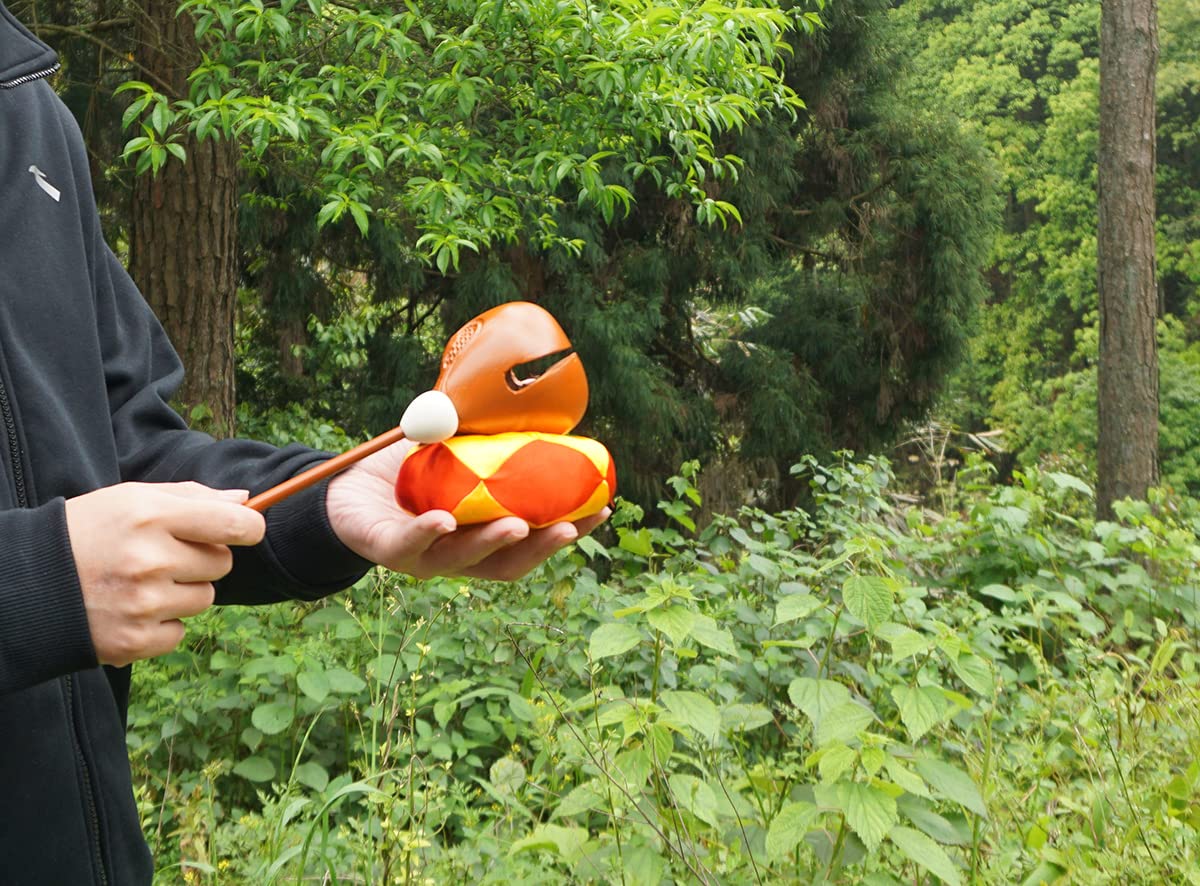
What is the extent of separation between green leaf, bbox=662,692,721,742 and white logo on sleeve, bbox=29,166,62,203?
3.72 feet

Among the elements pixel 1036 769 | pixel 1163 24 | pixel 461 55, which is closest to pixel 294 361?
pixel 461 55

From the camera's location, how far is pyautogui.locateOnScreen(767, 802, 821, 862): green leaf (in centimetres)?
165

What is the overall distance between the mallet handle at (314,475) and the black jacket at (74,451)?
15cm

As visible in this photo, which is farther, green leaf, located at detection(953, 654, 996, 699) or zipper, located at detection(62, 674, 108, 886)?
green leaf, located at detection(953, 654, 996, 699)

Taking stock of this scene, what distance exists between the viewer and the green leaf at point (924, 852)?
5.18 feet

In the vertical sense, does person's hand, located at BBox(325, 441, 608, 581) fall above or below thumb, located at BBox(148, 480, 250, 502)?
below

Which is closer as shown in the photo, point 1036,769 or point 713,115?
point 1036,769

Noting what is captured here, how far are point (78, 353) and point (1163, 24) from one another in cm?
2548

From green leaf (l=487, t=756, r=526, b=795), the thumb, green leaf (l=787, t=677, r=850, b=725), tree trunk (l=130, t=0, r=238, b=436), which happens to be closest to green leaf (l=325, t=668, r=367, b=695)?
green leaf (l=487, t=756, r=526, b=795)

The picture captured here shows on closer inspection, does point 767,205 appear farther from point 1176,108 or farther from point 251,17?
point 1176,108

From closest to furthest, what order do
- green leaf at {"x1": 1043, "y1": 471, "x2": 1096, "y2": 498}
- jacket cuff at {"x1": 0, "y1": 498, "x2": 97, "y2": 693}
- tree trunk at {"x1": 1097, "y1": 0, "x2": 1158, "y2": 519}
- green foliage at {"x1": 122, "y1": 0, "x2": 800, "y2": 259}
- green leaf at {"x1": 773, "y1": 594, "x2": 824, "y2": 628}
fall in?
jacket cuff at {"x1": 0, "y1": 498, "x2": 97, "y2": 693}, green leaf at {"x1": 773, "y1": 594, "x2": 824, "y2": 628}, green foliage at {"x1": 122, "y1": 0, "x2": 800, "y2": 259}, green leaf at {"x1": 1043, "y1": 471, "x2": 1096, "y2": 498}, tree trunk at {"x1": 1097, "y1": 0, "x2": 1158, "y2": 519}

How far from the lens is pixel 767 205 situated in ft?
31.3

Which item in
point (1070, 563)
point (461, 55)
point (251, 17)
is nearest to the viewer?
point (251, 17)

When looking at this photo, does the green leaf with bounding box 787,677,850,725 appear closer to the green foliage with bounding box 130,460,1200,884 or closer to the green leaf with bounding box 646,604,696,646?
the green foliage with bounding box 130,460,1200,884
